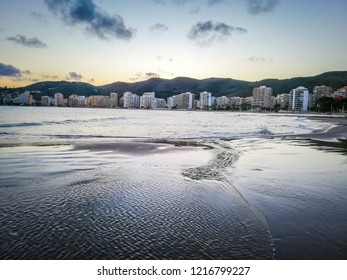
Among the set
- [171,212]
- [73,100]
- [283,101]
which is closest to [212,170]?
[171,212]

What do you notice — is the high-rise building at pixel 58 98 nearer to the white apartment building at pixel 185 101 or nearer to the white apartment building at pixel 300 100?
the white apartment building at pixel 185 101

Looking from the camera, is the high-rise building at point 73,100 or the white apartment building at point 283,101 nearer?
the high-rise building at point 73,100

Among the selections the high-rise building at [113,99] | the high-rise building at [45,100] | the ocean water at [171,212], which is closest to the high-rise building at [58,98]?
→ the high-rise building at [45,100]

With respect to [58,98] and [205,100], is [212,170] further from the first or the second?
[205,100]

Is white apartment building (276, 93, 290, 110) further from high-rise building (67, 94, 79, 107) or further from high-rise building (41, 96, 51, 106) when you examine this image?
high-rise building (41, 96, 51, 106)

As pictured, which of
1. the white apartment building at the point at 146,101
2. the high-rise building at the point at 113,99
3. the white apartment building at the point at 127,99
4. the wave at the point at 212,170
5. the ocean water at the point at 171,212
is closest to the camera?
the ocean water at the point at 171,212

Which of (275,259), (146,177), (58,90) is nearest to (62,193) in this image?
(146,177)

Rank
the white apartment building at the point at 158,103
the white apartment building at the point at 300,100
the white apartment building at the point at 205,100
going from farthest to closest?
the white apartment building at the point at 205,100
the white apartment building at the point at 158,103
the white apartment building at the point at 300,100
